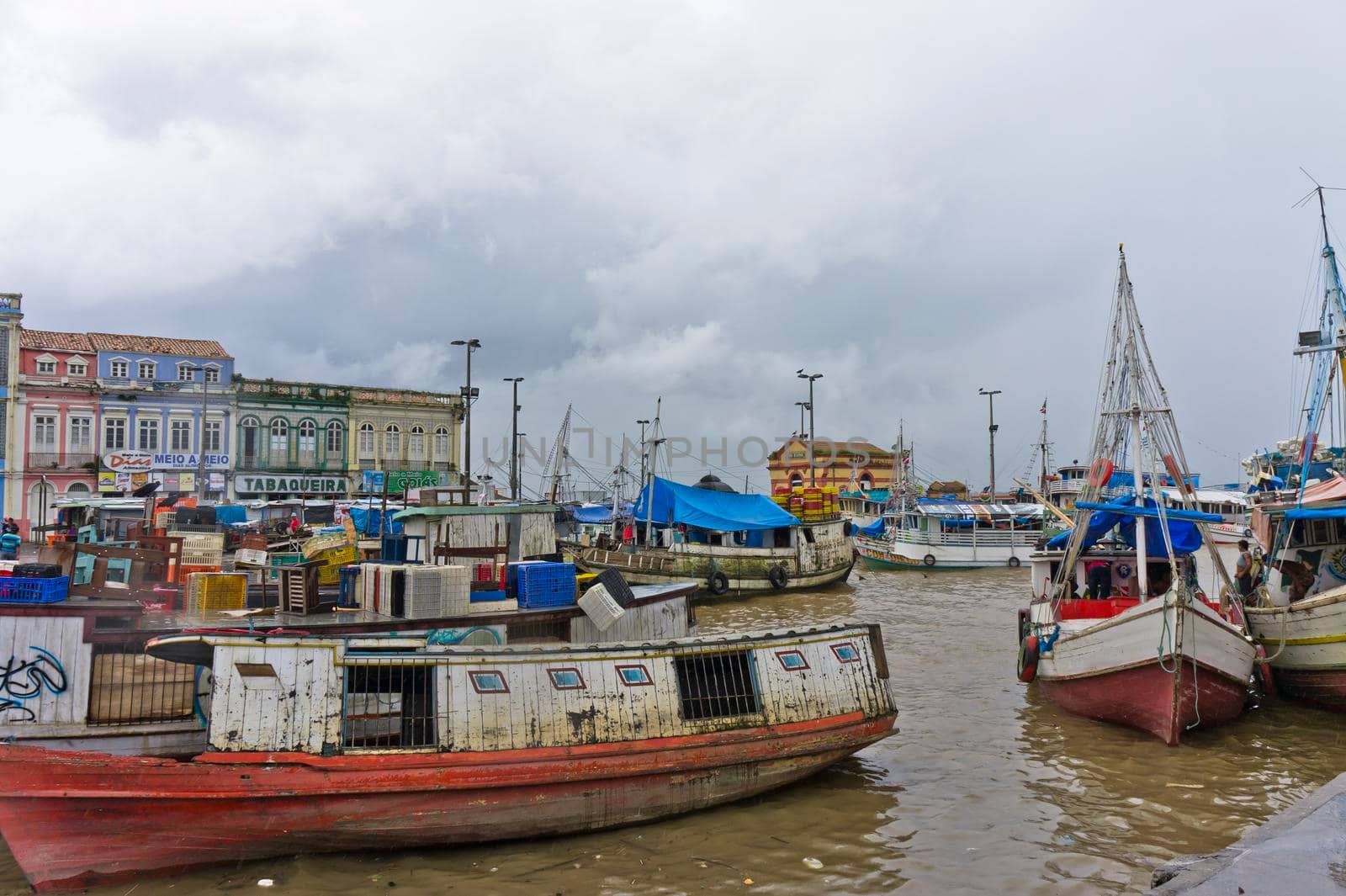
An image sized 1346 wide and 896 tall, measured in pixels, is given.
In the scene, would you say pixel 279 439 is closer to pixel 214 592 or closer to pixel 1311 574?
pixel 214 592

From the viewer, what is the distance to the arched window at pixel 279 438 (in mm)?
47094

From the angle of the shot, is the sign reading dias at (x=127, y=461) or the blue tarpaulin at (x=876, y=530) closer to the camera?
the sign reading dias at (x=127, y=461)

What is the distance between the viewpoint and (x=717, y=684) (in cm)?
970

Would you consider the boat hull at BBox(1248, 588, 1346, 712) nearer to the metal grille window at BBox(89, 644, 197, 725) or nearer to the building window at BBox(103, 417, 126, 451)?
the metal grille window at BBox(89, 644, 197, 725)

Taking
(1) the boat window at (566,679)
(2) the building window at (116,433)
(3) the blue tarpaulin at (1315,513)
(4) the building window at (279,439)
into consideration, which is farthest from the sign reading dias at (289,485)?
(3) the blue tarpaulin at (1315,513)

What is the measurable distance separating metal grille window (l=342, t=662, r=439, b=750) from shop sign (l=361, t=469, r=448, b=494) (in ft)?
130

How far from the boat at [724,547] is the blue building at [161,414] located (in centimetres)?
A: 2546

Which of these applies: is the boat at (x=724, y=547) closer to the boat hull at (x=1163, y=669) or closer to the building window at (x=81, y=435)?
the boat hull at (x=1163, y=669)

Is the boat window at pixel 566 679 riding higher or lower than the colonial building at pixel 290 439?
lower

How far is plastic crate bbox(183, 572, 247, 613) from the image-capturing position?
38.1 feet

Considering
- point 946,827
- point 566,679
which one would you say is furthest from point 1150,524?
point 566,679

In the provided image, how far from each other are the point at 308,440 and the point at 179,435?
20.9ft

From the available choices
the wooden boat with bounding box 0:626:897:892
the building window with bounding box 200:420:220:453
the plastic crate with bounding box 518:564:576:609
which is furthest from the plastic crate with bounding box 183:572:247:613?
the building window with bounding box 200:420:220:453

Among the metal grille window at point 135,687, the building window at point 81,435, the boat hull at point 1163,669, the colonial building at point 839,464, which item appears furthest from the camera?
the colonial building at point 839,464
